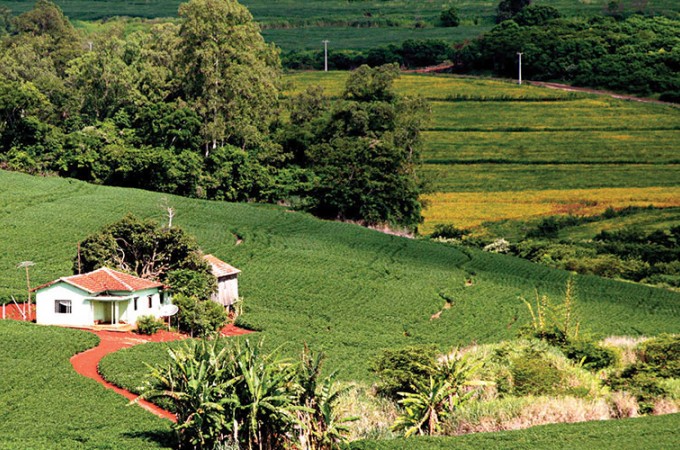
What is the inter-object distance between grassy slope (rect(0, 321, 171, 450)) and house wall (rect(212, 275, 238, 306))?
Answer: 10465 mm

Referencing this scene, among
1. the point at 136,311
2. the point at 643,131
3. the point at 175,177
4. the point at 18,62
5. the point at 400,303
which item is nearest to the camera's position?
the point at 136,311

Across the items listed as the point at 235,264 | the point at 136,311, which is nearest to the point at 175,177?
Answer: the point at 235,264

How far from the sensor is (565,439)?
95.5 feet

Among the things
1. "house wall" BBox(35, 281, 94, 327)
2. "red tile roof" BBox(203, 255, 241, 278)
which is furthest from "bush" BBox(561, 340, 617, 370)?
"house wall" BBox(35, 281, 94, 327)

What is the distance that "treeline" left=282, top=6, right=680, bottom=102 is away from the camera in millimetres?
136250

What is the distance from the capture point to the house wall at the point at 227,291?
57.3 meters

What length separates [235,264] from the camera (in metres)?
66.6

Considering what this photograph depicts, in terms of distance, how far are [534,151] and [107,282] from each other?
69198 mm

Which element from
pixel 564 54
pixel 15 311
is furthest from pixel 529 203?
pixel 15 311

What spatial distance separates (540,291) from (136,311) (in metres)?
25.5

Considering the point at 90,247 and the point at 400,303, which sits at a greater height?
the point at 90,247

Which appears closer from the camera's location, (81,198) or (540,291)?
(540,291)

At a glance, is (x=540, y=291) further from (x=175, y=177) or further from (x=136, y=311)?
(x=175, y=177)

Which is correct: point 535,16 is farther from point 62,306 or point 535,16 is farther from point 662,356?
point 662,356
